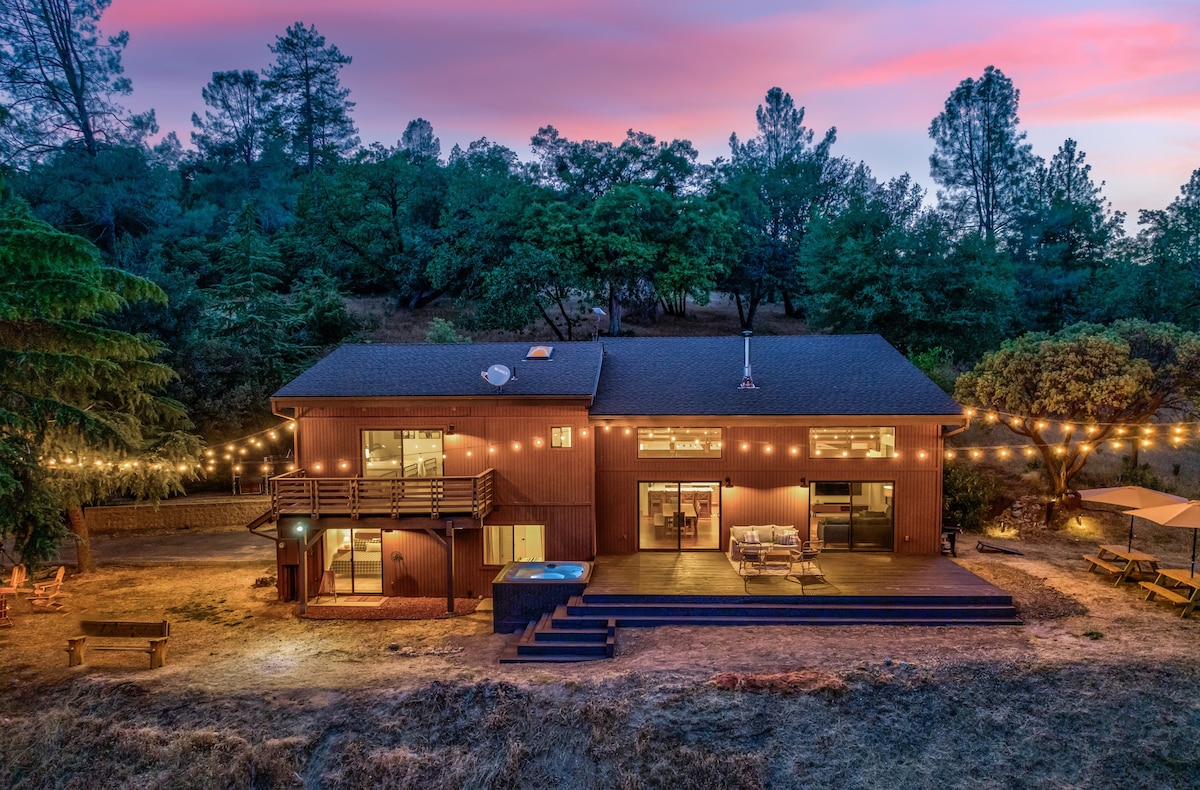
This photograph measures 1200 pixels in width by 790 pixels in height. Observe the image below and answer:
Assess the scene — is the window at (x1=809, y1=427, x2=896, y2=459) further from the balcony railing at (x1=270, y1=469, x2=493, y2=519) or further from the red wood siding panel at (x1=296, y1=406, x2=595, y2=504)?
the balcony railing at (x1=270, y1=469, x2=493, y2=519)

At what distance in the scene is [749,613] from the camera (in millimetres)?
11891

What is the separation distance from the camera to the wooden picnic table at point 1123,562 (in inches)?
515

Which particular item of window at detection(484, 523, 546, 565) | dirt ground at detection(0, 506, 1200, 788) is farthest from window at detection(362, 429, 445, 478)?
dirt ground at detection(0, 506, 1200, 788)

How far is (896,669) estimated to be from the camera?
9.66 metres

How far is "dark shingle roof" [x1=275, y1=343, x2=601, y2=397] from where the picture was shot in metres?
14.1

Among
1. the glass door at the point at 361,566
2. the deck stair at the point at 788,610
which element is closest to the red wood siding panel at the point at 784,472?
the deck stair at the point at 788,610

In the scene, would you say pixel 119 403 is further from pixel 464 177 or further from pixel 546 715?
pixel 464 177

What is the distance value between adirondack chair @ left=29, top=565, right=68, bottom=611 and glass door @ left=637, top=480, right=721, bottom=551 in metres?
12.1

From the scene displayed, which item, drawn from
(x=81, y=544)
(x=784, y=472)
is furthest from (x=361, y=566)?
(x=784, y=472)

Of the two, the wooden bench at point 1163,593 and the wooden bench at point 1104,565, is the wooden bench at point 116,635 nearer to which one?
the wooden bench at point 1163,593

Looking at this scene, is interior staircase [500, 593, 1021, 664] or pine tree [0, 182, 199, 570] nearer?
pine tree [0, 182, 199, 570]

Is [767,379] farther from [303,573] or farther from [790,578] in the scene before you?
[303,573]

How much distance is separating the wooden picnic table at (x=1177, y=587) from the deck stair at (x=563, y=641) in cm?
970

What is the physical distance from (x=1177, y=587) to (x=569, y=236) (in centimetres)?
2242
